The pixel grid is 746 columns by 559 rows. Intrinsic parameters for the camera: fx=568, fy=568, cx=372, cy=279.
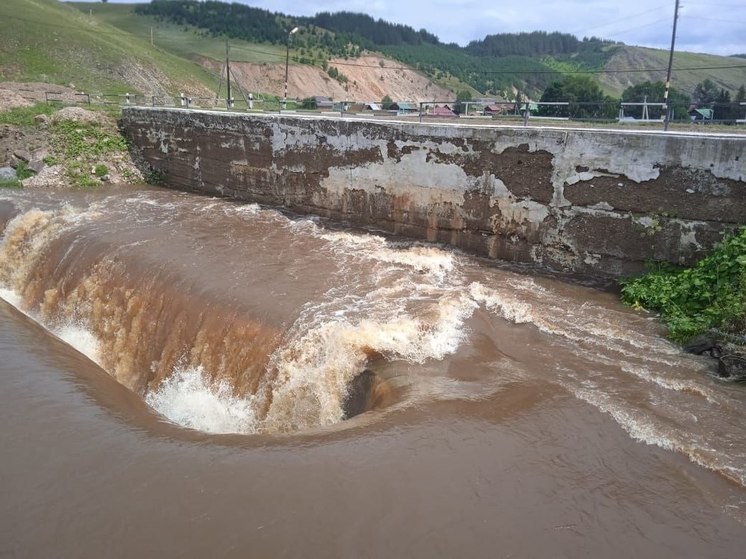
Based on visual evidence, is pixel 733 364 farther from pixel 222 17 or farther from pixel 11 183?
pixel 222 17

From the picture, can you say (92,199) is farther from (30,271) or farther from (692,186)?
(692,186)

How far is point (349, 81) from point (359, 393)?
91326 mm

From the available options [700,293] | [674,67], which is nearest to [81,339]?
[700,293]

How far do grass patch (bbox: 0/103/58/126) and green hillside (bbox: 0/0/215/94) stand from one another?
12.9m

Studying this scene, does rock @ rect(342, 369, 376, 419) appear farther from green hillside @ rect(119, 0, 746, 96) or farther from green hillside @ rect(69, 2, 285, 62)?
green hillside @ rect(69, 2, 285, 62)

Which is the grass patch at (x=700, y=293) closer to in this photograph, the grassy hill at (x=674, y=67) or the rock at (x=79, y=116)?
the rock at (x=79, y=116)

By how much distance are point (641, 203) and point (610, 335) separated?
3149 millimetres

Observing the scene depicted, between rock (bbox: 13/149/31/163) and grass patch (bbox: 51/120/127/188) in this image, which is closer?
rock (bbox: 13/149/31/163)

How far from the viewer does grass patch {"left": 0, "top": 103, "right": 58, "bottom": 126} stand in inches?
833

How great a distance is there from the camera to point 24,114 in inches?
865

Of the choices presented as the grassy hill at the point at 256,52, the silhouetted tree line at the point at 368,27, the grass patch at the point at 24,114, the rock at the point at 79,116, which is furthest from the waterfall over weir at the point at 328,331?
the silhouetted tree line at the point at 368,27

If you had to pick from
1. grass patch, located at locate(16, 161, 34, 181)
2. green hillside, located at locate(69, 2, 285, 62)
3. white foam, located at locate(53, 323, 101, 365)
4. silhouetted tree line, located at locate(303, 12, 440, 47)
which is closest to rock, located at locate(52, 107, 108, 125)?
grass patch, located at locate(16, 161, 34, 181)

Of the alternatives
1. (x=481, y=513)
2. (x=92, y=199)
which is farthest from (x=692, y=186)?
(x=92, y=199)

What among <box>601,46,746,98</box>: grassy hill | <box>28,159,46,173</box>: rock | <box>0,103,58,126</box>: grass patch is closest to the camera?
<box>28,159,46,173</box>: rock
